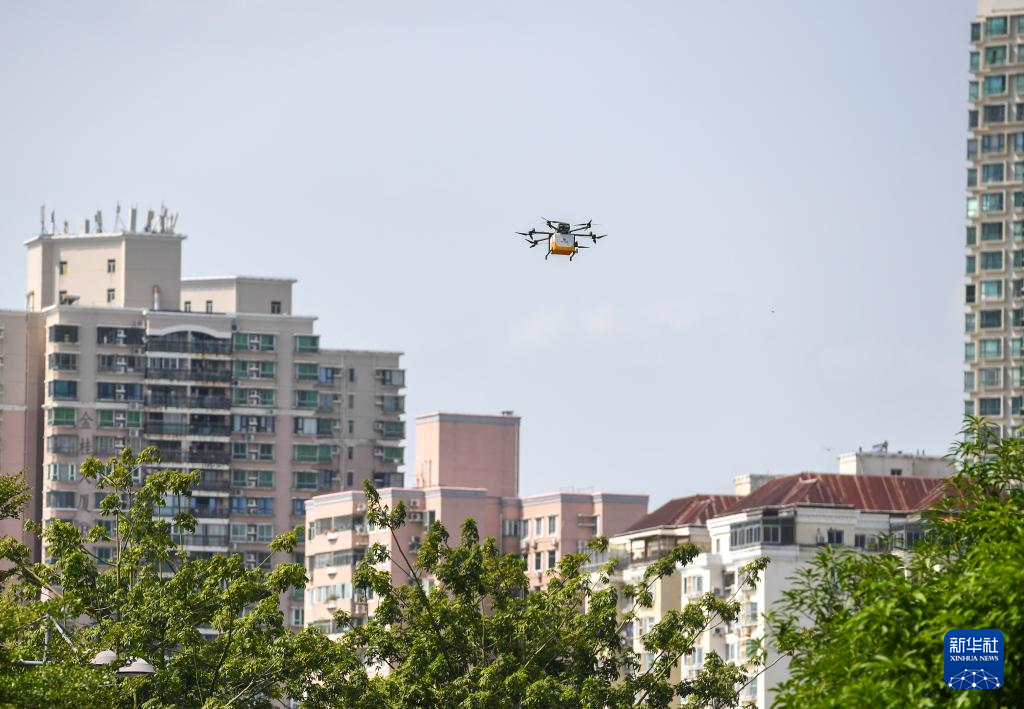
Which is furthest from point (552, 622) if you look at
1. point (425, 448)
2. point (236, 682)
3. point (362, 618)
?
point (425, 448)

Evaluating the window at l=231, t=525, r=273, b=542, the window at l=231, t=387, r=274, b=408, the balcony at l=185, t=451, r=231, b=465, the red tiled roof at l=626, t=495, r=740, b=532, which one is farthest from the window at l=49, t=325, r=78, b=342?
the red tiled roof at l=626, t=495, r=740, b=532

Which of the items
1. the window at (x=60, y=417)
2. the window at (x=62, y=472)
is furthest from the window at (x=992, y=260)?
the window at (x=60, y=417)

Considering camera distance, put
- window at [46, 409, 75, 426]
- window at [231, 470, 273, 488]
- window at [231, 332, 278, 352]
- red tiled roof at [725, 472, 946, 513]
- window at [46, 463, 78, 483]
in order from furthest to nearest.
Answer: window at [231, 470, 273, 488], window at [231, 332, 278, 352], window at [46, 409, 75, 426], window at [46, 463, 78, 483], red tiled roof at [725, 472, 946, 513]

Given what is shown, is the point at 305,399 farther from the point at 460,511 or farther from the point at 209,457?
the point at 460,511

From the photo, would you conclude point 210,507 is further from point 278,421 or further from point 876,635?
point 876,635

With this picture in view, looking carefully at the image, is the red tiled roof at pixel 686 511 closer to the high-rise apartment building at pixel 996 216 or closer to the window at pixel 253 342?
the high-rise apartment building at pixel 996 216

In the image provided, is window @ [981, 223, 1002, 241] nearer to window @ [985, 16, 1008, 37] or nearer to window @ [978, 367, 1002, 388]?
window @ [978, 367, 1002, 388]
